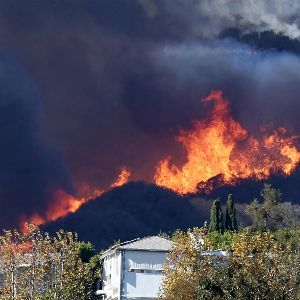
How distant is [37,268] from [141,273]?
111ft

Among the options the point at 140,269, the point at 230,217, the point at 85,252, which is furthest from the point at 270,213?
the point at 140,269

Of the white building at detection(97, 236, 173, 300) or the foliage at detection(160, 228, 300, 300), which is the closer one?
the foliage at detection(160, 228, 300, 300)

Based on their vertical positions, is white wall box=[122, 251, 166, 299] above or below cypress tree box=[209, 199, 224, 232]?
below

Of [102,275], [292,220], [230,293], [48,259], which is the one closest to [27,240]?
[48,259]

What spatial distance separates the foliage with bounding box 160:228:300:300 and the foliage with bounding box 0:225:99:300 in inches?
372

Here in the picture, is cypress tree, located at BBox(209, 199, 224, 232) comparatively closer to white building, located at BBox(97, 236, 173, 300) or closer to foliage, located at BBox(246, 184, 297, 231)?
foliage, located at BBox(246, 184, 297, 231)

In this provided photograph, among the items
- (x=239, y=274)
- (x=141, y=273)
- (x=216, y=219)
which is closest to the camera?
(x=239, y=274)

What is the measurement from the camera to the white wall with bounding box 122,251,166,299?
107000mm

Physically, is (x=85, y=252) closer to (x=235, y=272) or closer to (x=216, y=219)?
(x=216, y=219)

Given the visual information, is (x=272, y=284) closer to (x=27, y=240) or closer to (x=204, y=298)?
(x=204, y=298)

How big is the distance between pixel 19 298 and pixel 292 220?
103603 mm

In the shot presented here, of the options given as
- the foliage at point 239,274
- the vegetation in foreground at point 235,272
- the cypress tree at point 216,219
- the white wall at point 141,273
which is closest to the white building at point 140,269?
the white wall at point 141,273

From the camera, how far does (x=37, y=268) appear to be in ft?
247

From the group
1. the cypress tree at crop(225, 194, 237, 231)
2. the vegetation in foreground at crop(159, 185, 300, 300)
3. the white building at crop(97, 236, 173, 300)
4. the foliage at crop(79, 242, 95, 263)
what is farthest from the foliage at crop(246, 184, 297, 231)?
the vegetation in foreground at crop(159, 185, 300, 300)
